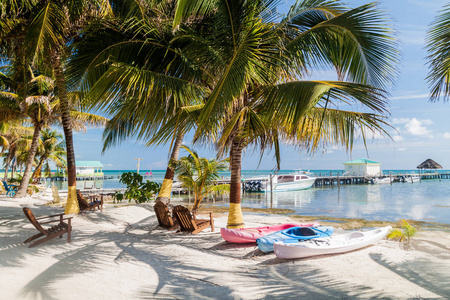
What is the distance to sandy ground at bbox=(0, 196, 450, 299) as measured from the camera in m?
4.26

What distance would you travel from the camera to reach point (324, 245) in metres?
6.20

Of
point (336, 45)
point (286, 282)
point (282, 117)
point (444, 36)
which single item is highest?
point (336, 45)

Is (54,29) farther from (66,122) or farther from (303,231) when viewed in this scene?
(303,231)

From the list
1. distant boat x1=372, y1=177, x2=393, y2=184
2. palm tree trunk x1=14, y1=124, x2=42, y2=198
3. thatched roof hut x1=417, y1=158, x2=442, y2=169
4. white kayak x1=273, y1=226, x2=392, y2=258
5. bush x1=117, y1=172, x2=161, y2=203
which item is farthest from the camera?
thatched roof hut x1=417, y1=158, x2=442, y2=169

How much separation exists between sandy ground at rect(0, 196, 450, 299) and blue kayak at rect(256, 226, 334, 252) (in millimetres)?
262

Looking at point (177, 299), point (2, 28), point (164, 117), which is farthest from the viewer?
point (2, 28)

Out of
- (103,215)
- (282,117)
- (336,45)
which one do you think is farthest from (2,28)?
(336,45)

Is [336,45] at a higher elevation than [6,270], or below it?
higher

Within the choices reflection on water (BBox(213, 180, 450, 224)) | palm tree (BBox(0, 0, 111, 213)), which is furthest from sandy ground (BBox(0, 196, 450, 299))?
reflection on water (BBox(213, 180, 450, 224))

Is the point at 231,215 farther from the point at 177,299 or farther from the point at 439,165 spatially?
the point at 439,165

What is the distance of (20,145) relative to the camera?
30531 millimetres

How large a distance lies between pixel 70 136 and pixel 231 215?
6.30 meters

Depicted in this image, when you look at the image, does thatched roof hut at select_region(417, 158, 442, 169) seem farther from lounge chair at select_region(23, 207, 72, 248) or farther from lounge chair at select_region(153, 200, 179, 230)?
lounge chair at select_region(23, 207, 72, 248)

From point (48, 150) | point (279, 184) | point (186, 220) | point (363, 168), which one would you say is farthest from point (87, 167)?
point (186, 220)
